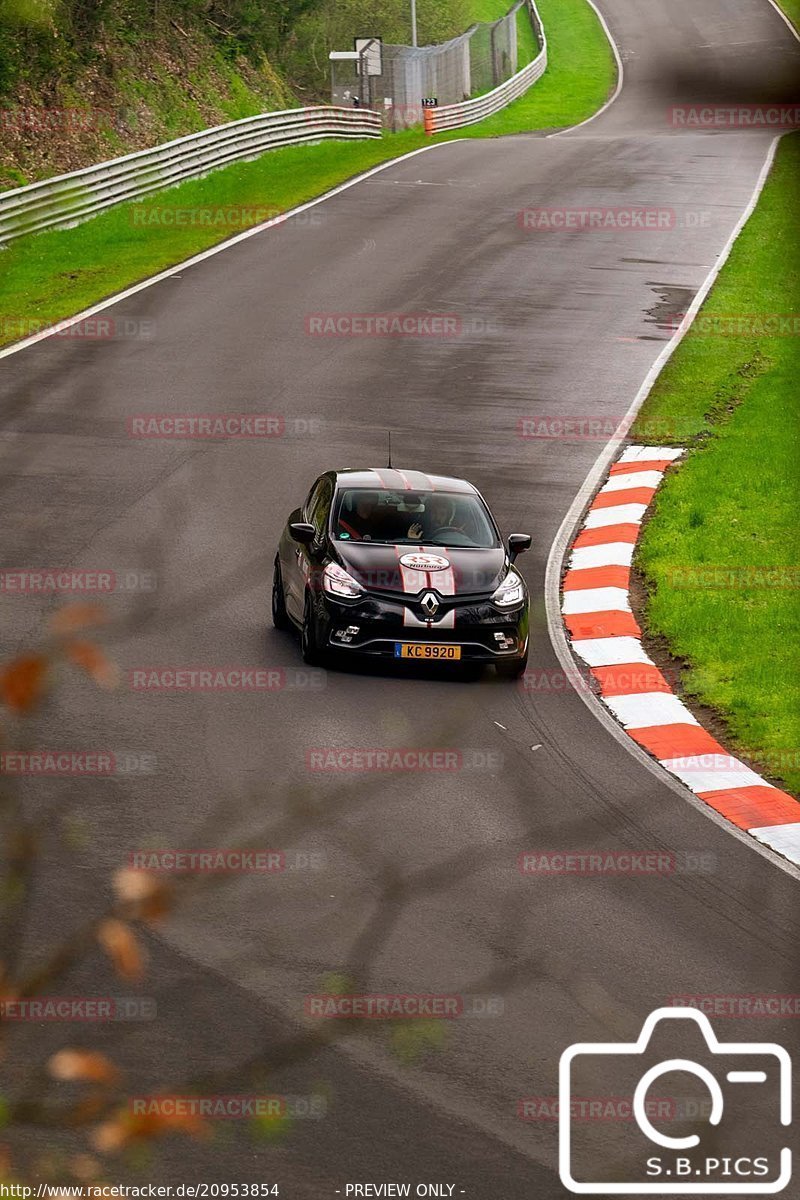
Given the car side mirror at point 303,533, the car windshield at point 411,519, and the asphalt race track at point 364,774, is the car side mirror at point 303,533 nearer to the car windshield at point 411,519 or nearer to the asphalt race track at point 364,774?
the car windshield at point 411,519

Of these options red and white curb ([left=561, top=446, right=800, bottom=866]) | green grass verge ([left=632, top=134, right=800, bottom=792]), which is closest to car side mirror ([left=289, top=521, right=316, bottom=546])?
red and white curb ([left=561, top=446, right=800, bottom=866])

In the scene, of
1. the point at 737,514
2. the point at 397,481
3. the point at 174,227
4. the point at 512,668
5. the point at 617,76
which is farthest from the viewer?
the point at 617,76

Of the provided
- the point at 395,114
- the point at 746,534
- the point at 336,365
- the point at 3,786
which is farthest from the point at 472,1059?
the point at 395,114

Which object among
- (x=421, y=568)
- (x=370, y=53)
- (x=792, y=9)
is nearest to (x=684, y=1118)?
(x=421, y=568)

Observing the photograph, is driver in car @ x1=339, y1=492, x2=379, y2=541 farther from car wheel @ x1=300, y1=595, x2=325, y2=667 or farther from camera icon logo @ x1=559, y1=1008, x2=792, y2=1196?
camera icon logo @ x1=559, y1=1008, x2=792, y2=1196

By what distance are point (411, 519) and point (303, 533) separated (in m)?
1.07

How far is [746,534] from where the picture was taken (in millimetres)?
19047

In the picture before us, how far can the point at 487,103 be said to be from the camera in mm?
66312

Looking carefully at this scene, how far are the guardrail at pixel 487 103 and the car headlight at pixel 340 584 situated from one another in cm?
4661

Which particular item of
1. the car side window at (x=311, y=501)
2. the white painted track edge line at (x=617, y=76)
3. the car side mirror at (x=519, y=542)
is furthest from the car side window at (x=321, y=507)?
the white painted track edge line at (x=617, y=76)

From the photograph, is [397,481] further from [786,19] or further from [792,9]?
[792,9]

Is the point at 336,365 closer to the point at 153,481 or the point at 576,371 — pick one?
the point at 576,371

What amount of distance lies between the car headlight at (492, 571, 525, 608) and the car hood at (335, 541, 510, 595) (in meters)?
0.07

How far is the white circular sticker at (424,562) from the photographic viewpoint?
48.5 ft
